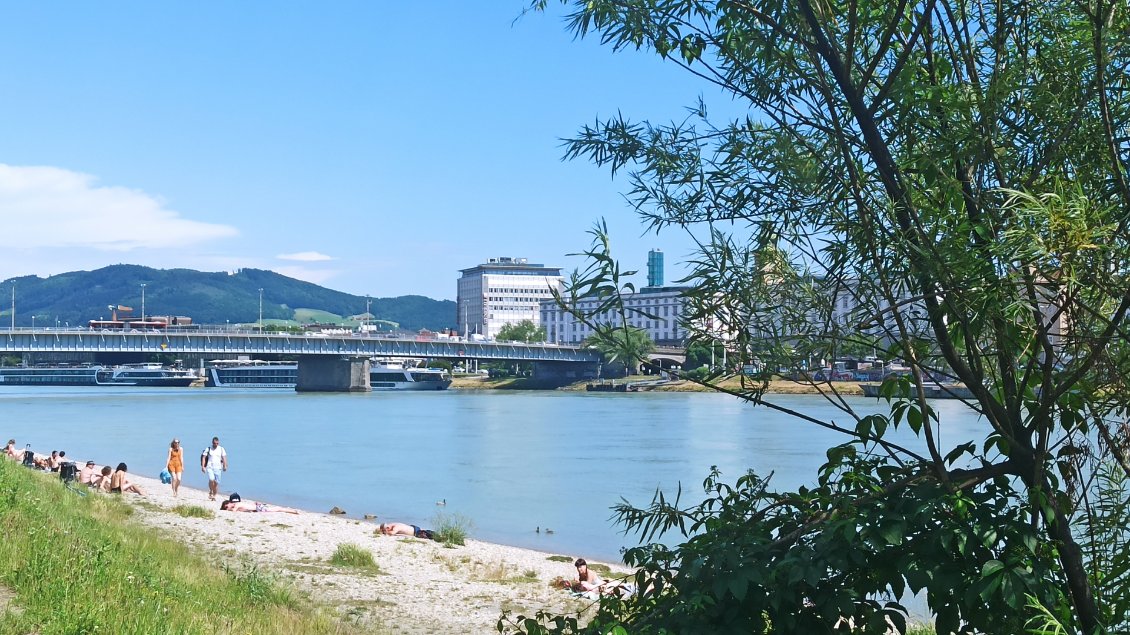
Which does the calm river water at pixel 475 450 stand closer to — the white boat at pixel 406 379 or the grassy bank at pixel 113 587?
the grassy bank at pixel 113 587

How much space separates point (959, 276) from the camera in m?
4.37

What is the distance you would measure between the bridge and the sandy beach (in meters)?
63.3

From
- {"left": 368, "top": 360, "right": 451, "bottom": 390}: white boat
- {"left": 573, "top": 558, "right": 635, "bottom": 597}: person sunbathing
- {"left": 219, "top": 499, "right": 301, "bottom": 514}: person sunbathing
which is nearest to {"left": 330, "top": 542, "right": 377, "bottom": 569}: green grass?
{"left": 573, "top": 558, "right": 635, "bottom": 597}: person sunbathing

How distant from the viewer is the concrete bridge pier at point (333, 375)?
379 feet

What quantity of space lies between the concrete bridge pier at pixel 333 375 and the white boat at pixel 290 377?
27.8 m

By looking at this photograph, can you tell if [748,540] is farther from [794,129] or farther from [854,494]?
[794,129]

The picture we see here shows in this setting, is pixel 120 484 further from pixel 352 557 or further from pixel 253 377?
pixel 253 377

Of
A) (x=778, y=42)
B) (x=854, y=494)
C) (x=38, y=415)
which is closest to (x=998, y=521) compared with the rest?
(x=854, y=494)

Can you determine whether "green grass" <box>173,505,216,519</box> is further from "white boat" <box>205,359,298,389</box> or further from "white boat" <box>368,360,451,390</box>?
"white boat" <box>205,359,298,389</box>

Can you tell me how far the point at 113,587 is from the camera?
8.62m

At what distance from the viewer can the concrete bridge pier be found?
116 m

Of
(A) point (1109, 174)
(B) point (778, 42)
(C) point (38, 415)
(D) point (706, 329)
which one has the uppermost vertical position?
(B) point (778, 42)

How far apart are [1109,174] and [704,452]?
139ft

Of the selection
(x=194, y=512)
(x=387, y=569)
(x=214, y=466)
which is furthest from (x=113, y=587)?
(x=214, y=466)
